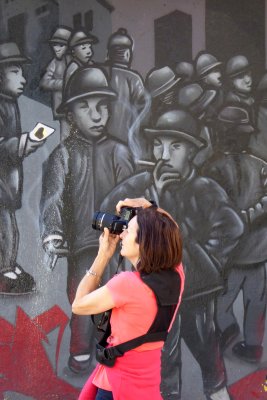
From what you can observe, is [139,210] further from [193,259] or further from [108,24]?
[108,24]

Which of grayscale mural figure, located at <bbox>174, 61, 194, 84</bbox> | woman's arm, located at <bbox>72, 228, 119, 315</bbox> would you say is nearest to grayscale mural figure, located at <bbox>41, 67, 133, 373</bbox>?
grayscale mural figure, located at <bbox>174, 61, 194, 84</bbox>

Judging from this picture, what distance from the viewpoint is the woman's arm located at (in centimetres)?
249

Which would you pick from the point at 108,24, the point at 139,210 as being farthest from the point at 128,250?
the point at 108,24

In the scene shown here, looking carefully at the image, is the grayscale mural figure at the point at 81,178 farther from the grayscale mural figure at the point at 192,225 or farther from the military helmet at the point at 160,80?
the military helmet at the point at 160,80

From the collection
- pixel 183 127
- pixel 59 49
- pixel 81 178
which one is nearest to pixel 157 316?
pixel 81 178

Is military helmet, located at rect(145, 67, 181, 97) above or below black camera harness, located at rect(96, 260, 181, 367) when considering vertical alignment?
above

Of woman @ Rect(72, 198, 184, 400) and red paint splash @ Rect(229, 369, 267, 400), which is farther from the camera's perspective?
red paint splash @ Rect(229, 369, 267, 400)

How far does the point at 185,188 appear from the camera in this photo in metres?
4.85

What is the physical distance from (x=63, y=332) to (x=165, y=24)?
257cm

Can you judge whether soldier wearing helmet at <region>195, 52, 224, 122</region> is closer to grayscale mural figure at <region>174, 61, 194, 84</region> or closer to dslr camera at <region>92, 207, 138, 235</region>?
grayscale mural figure at <region>174, 61, 194, 84</region>

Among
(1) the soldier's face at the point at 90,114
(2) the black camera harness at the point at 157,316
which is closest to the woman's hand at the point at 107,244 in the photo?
(2) the black camera harness at the point at 157,316

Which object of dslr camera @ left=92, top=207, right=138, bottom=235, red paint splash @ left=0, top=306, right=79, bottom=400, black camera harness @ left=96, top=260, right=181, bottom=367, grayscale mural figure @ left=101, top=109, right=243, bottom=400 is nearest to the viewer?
black camera harness @ left=96, top=260, right=181, bottom=367

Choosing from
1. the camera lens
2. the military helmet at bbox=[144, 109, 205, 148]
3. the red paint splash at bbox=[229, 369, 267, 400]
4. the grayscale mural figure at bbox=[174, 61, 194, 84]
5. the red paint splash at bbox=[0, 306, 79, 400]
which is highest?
the grayscale mural figure at bbox=[174, 61, 194, 84]

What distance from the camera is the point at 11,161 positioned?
4.81m
